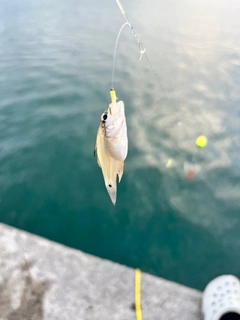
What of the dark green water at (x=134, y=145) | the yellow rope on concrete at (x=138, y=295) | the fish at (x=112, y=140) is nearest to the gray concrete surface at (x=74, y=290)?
the yellow rope on concrete at (x=138, y=295)

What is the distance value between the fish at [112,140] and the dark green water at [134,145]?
41.1 inches

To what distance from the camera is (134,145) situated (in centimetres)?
438

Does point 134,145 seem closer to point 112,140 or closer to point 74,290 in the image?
point 112,140

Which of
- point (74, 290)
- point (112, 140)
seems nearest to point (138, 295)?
point (74, 290)

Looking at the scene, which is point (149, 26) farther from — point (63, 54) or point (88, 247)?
point (88, 247)

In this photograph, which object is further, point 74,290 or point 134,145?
point 134,145

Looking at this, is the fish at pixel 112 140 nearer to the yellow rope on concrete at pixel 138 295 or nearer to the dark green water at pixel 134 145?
the yellow rope on concrete at pixel 138 295

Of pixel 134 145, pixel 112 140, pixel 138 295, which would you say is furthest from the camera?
pixel 134 145

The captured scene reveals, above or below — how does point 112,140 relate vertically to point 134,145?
above

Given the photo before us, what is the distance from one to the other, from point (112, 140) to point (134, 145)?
216 centimetres

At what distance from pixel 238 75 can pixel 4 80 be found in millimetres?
4387

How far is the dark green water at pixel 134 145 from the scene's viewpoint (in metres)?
3.22

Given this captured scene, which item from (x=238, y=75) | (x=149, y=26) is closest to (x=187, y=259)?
(x=238, y=75)

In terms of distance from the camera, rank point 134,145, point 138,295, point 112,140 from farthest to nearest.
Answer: point 134,145 < point 138,295 < point 112,140
